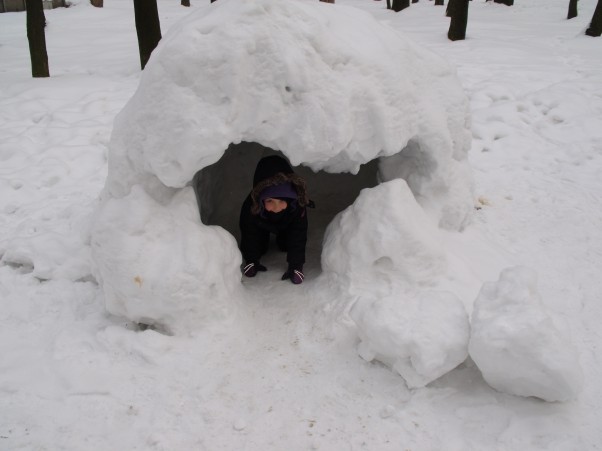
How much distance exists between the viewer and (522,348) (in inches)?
77.2

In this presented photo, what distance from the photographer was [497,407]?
2.10 m

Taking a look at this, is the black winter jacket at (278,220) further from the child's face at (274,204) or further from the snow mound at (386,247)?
the snow mound at (386,247)

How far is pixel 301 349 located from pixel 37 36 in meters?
6.21

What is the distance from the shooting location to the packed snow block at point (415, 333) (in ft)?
6.95

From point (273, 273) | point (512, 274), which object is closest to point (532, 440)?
point (512, 274)

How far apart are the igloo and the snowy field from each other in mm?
149

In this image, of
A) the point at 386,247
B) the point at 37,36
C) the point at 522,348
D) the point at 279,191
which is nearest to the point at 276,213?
the point at 279,191

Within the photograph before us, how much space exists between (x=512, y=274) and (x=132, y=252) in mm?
1822

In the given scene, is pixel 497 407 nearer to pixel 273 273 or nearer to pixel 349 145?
pixel 349 145

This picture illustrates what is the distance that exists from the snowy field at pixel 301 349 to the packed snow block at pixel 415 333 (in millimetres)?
12

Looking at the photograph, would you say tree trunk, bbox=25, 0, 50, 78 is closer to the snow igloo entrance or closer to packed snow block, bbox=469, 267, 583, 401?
the snow igloo entrance

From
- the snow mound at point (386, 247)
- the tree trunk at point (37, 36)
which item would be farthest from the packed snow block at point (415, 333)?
the tree trunk at point (37, 36)

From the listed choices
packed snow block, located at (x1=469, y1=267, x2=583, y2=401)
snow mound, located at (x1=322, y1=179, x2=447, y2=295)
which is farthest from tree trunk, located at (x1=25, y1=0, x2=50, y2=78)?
packed snow block, located at (x1=469, y1=267, x2=583, y2=401)

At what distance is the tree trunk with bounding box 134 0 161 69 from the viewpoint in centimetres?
618
